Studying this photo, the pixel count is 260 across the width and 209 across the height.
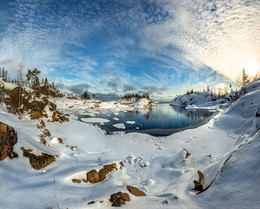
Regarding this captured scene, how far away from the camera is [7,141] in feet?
19.2

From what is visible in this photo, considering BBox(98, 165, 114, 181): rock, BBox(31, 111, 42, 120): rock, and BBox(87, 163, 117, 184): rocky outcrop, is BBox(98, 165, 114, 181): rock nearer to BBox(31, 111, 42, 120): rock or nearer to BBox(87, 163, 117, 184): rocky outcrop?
BBox(87, 163, 117, 184): rocky outcrop

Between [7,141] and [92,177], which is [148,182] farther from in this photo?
[7,141]

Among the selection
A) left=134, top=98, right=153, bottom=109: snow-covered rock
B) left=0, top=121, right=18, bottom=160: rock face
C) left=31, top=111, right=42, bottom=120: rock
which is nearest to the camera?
left=0, top=121, right=18, bottom=160: rock face

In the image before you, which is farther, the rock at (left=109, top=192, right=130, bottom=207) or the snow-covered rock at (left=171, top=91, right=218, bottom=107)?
the snow-covered rock at (left=171, top=91, right=218, bottom=107)

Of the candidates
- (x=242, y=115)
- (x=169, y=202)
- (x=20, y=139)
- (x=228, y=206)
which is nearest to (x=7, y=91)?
(x=20, y=139)

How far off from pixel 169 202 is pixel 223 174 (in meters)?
2.06

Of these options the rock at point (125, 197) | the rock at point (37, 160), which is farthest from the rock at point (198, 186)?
the rock at point (37, 160)

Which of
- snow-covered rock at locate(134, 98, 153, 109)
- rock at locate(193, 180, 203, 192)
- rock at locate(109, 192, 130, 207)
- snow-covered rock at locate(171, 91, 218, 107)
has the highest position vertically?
snow-covered rock at locate(171, 91, 218, 107)

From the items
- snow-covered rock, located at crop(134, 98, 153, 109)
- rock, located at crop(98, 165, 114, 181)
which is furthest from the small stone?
snow-covered rock, located at crop(134, 98, 153, 109)

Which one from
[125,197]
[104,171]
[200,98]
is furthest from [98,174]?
[200,98]

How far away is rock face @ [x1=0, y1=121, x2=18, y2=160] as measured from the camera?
5417 millimetres

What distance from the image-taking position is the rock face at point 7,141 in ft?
17.8

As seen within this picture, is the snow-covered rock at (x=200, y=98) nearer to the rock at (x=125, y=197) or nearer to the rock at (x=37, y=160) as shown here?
the rock at (x=125, y=197)

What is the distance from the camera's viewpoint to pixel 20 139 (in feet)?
21.6
